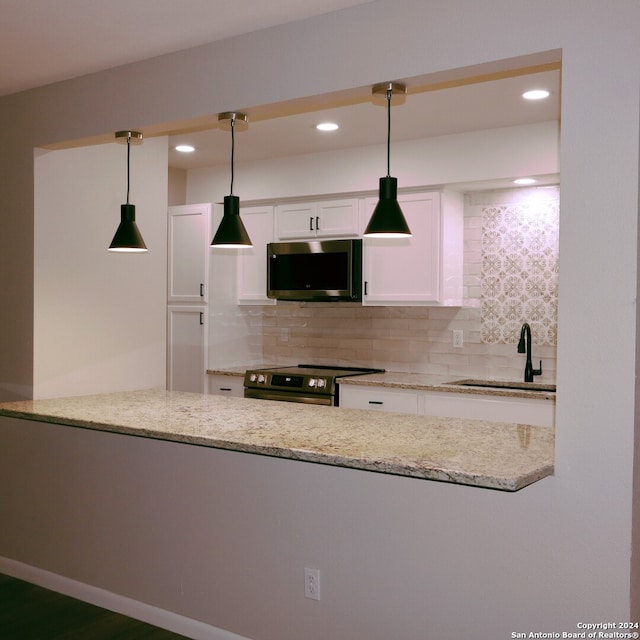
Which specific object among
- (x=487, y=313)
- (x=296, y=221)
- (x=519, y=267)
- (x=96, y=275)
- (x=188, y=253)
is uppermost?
(x=296, y=221)

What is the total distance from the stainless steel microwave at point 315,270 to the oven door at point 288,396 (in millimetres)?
704

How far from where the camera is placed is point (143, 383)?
4.24m

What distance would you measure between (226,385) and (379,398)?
132cm

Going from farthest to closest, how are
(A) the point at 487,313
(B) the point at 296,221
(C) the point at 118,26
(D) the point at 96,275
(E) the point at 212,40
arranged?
(B) the point at 296,221 < (A) the point at 487,313 < (D) the point at 96,275 < (E) the point at 212,40 < (C) the point at 118,26

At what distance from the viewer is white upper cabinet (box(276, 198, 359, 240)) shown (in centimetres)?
524

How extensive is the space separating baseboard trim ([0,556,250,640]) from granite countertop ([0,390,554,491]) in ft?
2.64

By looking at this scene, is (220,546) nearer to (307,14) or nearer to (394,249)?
(307,14)

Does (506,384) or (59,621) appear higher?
(506,384)

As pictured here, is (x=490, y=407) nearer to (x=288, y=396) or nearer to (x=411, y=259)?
(x=411, y=259)

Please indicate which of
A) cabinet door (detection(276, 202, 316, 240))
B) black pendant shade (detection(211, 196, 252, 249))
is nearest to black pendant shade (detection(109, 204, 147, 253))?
black pendant shade (detection(211, 196, 252, 249))

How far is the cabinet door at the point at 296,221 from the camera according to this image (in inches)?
214

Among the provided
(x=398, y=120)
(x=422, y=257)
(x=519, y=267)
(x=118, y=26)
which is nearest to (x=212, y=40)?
(x=118, y=26)

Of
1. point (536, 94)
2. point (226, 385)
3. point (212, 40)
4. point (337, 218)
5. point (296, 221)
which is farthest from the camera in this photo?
point (226, 385)

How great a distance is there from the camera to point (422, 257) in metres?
4.95
